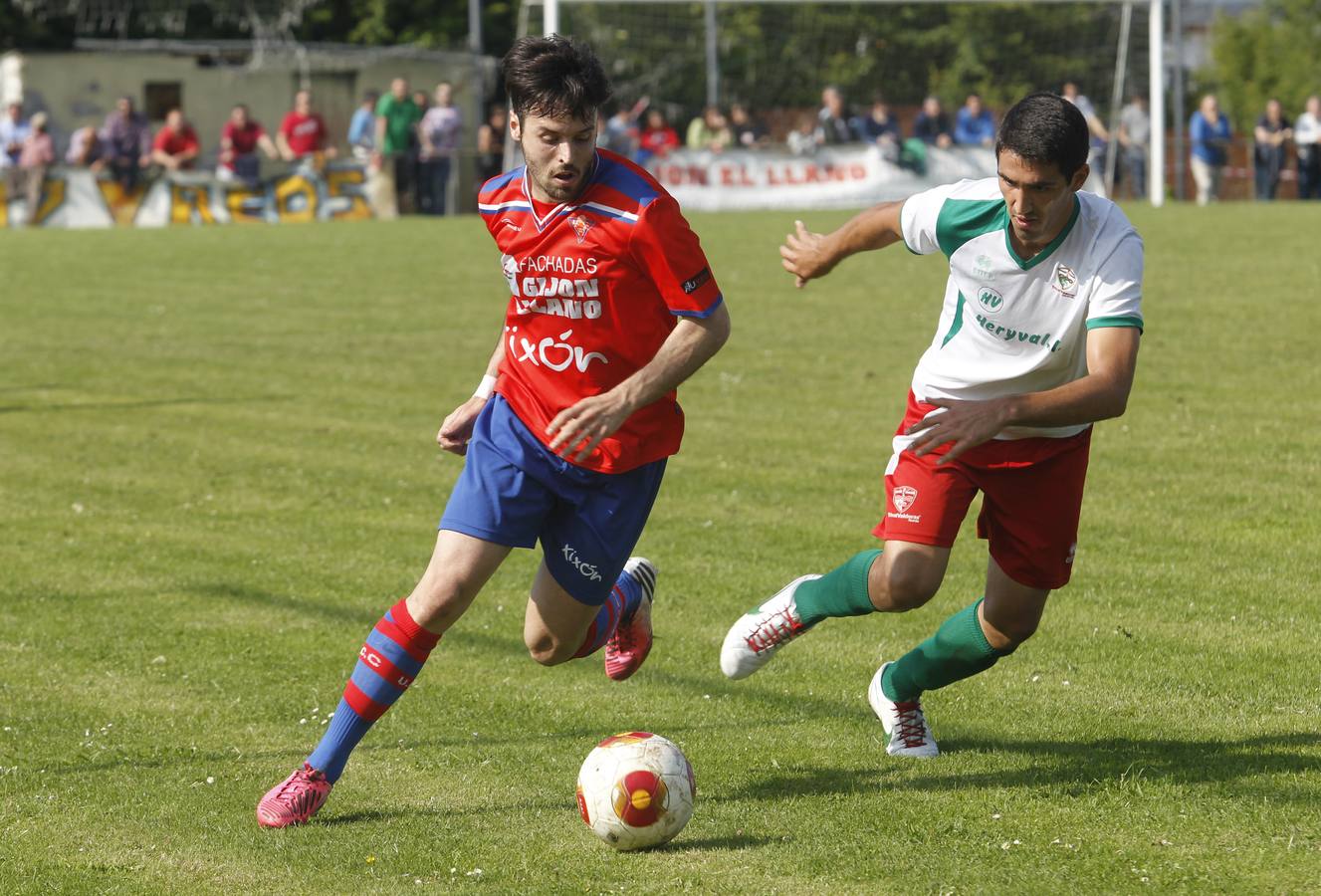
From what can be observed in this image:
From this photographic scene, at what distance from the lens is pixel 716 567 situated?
8.24 m

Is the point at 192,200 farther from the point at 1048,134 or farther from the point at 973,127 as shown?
the point at 1048,134

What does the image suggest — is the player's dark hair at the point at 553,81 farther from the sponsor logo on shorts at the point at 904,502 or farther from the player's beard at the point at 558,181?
the sponsor logo on shorts at the point at 904,502

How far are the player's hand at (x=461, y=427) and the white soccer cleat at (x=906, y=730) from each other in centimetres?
163

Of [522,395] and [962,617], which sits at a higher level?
[522,395]

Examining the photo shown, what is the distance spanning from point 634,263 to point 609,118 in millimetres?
28335

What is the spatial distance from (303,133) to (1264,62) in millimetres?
40269

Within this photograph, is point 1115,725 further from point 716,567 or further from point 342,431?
point 342,431

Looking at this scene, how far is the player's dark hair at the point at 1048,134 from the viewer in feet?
16.0

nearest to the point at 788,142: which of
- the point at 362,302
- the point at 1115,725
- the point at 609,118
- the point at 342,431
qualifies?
the point at 609,118

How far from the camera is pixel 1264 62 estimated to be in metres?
59.6

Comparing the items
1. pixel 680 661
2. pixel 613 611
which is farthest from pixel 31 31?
pixel 613 611

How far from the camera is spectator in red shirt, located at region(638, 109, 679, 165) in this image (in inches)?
1216

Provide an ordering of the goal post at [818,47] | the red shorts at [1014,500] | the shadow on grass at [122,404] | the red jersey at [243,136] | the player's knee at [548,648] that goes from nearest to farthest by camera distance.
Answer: the red shorts at [1014,500]
the player's knee at [548,648]
the shadow on grass at [122,404]
the red jersey at [243,136]
the goal post at [818,47]

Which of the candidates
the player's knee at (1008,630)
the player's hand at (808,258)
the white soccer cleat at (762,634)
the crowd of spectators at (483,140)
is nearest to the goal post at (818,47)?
the crowd of spectators at (483,140)
